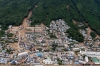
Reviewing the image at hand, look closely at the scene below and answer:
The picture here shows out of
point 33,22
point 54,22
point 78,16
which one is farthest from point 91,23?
point 33,22

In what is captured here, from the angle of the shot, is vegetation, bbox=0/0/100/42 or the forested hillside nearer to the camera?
vegetation, bbox=0/0/100/42

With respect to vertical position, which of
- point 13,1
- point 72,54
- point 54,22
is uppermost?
point 13,1

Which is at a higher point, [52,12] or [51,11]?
[51,11]

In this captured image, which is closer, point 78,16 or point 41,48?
point 41,48

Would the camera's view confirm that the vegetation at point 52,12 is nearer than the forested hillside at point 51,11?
Yes

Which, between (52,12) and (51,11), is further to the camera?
(51,11)

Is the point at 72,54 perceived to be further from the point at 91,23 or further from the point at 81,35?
the point at 91,23

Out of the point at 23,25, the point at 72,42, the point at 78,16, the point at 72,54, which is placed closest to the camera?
the point at 72,54

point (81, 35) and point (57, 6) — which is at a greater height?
point (57, 6)
